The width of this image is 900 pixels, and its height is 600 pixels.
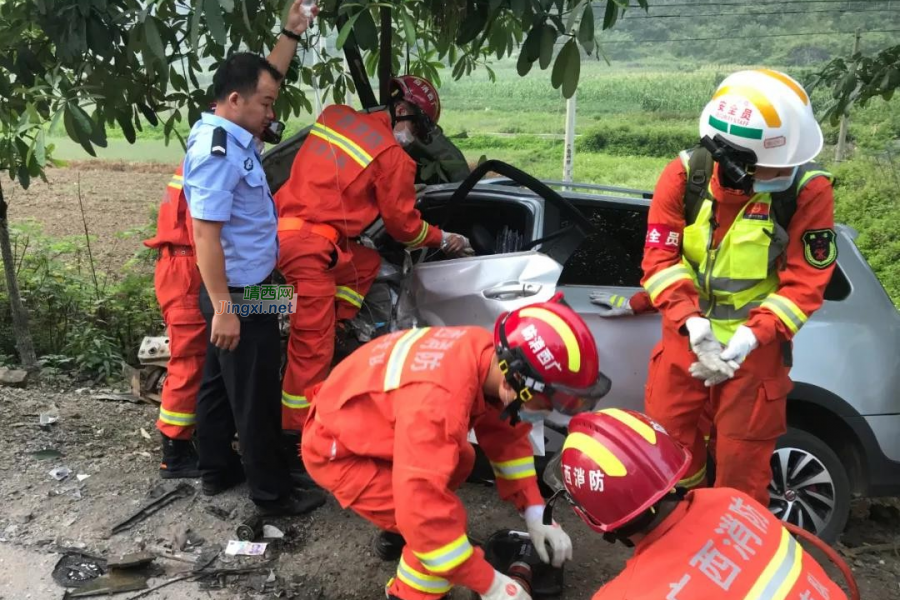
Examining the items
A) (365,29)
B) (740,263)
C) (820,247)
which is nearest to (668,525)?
(740,263)

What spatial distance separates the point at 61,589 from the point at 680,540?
225 centimetres

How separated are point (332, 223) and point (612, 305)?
4.10ft

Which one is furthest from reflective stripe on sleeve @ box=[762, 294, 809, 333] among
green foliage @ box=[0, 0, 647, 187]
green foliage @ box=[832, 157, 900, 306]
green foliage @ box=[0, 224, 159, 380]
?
green foliage @ box=[832, 157, 900, 306]

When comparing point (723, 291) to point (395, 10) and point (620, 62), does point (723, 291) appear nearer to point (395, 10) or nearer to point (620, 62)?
point (395, 10)

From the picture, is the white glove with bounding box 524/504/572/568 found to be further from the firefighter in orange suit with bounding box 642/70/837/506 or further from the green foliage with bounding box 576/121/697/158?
the green foliage with bounding box 576/121/697/158

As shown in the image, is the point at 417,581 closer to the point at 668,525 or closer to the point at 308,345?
the point at 668,525

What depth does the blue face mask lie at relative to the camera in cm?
245

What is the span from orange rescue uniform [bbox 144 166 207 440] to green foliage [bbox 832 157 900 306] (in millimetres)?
6523

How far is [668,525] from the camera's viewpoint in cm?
175

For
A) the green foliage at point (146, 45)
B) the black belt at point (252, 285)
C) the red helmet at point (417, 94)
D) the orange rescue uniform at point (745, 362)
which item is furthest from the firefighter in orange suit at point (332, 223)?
the orange rescue uniform at point (745, 362)

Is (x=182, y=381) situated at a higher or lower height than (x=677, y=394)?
lower

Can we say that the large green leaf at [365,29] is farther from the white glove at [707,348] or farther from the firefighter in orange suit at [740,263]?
the white glove at [707,348]

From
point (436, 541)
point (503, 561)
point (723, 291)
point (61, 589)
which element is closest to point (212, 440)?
point (61, 589)

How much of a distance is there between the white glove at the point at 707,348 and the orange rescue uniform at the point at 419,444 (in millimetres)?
621
